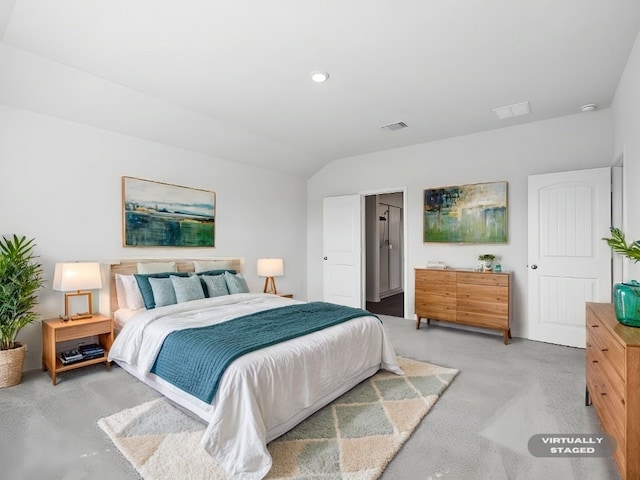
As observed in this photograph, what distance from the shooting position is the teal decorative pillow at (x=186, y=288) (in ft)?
11.5

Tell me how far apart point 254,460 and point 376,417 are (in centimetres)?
93

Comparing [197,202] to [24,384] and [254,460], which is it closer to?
[24,384]

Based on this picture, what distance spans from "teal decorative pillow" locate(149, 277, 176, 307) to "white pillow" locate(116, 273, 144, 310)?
7.0 inches

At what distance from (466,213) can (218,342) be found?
3.81m

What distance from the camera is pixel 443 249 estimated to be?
489 cm

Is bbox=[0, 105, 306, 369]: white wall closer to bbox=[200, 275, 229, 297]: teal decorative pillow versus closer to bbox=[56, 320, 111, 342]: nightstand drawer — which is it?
bbox=[56, 320, 111, 342]: nightstand drawer

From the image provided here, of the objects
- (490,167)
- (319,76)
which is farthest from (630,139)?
(319,76)

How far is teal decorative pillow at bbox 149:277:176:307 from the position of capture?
341 centimetres

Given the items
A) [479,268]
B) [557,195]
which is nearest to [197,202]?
[479,268]

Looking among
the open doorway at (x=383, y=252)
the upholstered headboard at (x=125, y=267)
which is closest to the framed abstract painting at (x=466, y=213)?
the open doorway at (x=383, y=252)

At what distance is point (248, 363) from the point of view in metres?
2.00

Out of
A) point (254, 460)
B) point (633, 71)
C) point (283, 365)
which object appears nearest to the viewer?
point (254, 460)

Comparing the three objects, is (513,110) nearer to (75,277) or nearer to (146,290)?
(146,290)

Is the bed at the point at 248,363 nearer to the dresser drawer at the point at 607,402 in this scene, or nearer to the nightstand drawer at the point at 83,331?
the nightstand drawer at the point at 83,331
